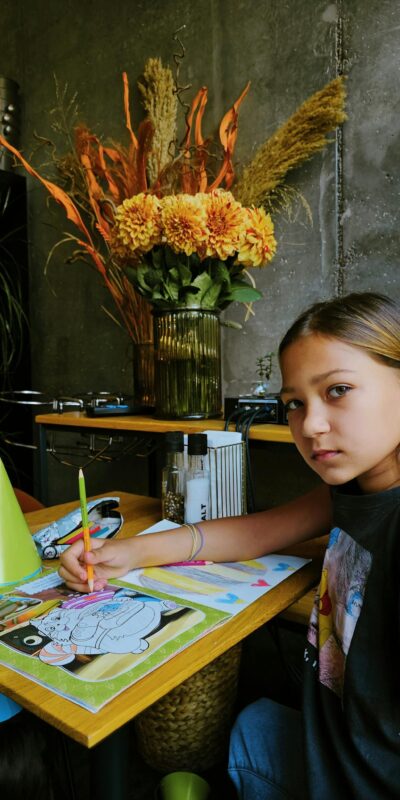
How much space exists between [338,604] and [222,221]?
0.84 meters

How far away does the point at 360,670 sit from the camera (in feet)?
1.93

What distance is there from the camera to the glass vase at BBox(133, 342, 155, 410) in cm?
161

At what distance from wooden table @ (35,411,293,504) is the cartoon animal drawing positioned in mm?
543

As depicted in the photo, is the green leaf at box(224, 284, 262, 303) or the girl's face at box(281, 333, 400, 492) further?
the green leaf at box(224, 284, 262, 303)

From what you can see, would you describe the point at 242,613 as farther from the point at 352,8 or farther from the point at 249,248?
the point at 352,8

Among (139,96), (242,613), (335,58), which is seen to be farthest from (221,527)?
(139,96)

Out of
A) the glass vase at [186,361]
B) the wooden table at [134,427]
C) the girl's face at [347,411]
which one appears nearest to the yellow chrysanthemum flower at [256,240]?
the glass vase at [186,361]

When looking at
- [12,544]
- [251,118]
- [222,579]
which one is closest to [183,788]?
[222,579]

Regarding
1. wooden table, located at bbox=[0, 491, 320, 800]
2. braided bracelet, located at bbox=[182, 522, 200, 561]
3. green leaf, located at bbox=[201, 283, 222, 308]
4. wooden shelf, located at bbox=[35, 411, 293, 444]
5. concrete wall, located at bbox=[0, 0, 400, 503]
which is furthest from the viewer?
concrete wall, located at bbox=[0, 0, 400, 503]

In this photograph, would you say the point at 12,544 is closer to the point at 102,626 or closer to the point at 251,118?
the point at 102,626

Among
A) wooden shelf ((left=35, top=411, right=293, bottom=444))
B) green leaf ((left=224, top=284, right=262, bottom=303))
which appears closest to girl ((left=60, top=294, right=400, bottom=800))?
wooden shelf ((left=35, top=411, right=293, bottom=444))

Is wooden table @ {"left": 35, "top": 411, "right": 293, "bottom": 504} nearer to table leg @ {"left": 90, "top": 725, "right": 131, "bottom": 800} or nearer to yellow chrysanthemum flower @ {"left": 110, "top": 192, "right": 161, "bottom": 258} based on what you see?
yellow chrysanthemum flower @ {"left": 110, "top": 192, "right": 161, "bottom": 258}

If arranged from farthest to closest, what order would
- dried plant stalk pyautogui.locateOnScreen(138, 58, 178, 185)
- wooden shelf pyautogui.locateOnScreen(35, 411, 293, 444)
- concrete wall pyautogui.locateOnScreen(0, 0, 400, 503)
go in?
dried plant stalk pyautogui.locateOnScreen(138, 58, 178, 185) < concrete wall pyautogui.locateOnScreen(0, 0, 400, 503) < wooden shelf pyautogui.locateOnScreen(35, 411, 293, 444)

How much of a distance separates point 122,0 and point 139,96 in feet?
1.56
